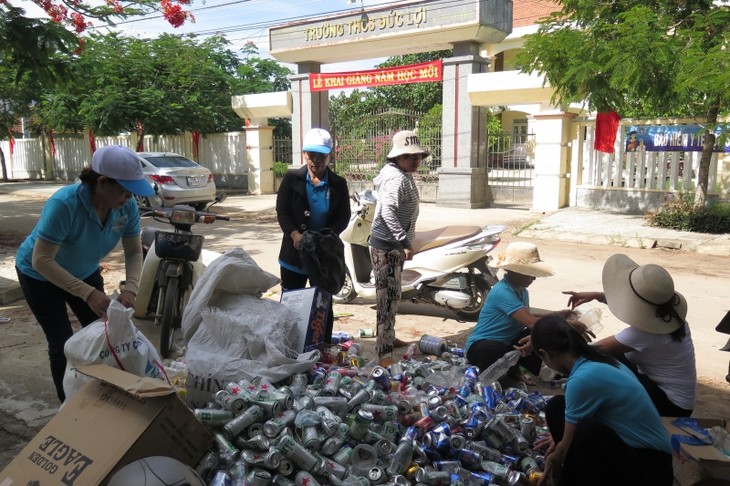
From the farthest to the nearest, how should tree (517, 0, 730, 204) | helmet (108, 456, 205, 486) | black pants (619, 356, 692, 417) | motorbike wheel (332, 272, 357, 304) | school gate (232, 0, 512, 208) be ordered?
school gate (232, 0, 512, 208) < tree (517, 0, 730, 204) < motorbike wheel (332, 272, 357, 304) < black pants (619, 356, 692, 417) < helmet (108, 456, 205, 486)

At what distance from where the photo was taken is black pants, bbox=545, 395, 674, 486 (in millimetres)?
2416

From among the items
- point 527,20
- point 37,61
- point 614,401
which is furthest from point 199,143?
point 614,401

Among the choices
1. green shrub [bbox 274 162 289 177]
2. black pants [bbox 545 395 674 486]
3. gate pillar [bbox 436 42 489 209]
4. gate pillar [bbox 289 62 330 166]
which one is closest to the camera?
black pants [bbox 545 395 674 486]

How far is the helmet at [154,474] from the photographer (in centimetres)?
204

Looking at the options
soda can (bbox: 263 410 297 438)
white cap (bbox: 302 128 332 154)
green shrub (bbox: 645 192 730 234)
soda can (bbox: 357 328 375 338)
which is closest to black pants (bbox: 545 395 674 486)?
soda can (bbox: 263 410 297 438)

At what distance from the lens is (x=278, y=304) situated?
154 inches

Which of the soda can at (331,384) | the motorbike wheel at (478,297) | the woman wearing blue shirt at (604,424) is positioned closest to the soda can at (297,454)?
the soda can at (331,384)

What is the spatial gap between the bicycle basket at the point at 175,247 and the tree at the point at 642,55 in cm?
677

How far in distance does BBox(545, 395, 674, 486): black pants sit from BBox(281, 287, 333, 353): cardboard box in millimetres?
1843

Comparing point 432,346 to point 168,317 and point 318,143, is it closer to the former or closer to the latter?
point 318,143

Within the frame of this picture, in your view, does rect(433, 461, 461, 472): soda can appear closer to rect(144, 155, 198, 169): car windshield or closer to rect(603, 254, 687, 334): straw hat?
rect(603, 254, 687, 334): straw hat

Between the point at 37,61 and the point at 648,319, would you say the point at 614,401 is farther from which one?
the point at 37,61

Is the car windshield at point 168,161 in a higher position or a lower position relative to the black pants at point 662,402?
higher

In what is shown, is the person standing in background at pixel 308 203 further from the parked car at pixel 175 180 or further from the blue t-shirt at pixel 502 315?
the parked car at pixel 175 180
